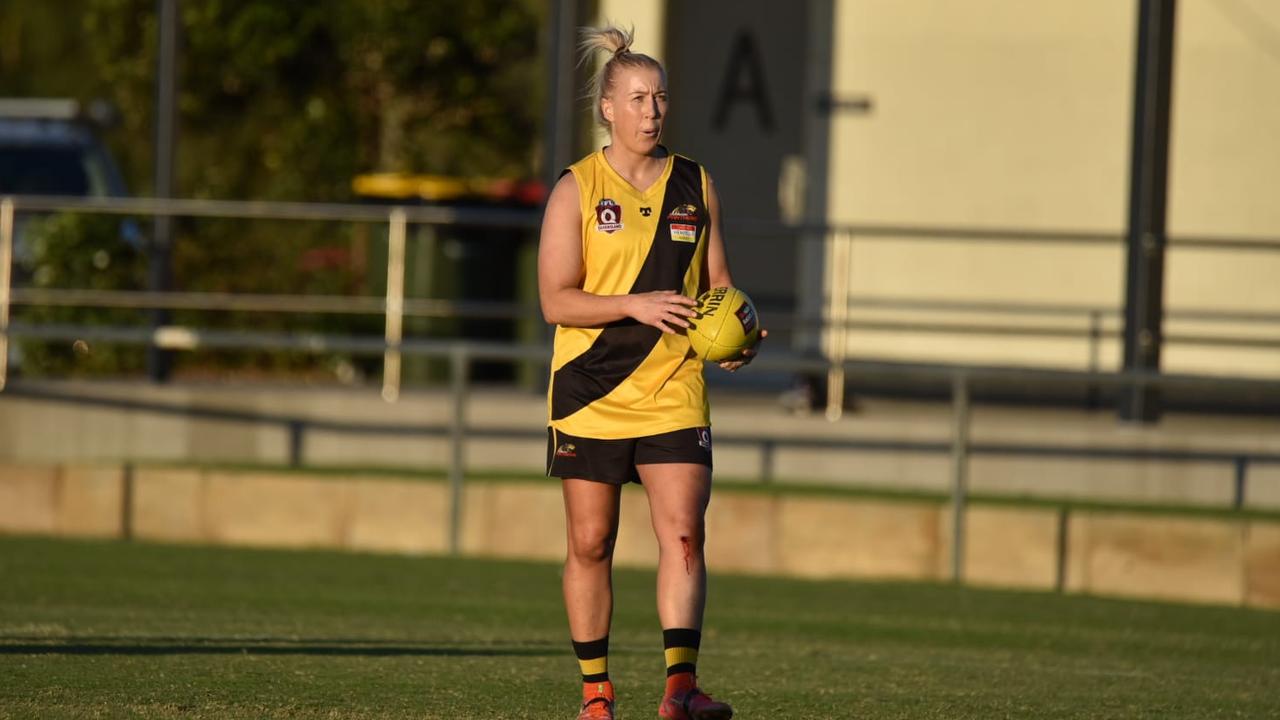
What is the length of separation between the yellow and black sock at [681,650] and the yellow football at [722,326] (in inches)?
27.0

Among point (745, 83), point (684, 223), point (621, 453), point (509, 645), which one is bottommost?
point (509, 645)

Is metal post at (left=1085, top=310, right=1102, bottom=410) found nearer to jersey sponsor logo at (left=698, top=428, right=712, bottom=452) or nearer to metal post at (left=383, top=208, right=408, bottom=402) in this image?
metal post at (left=383, top=208, right=408, bottom=402)

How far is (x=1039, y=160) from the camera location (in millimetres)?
Result: 14547

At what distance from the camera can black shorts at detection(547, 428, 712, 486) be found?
576 cm

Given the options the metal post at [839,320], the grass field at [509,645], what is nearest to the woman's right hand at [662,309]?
the grass field at [509,645]

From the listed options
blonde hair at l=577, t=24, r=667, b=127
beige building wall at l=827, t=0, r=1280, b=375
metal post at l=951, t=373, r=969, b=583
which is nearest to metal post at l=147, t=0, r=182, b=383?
beige building wall at l=827, t=0, r=1280, b=375

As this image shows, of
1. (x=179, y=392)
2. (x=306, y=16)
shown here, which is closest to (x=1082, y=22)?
(x=179, y=392)

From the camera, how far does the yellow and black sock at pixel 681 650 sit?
18.7 ft

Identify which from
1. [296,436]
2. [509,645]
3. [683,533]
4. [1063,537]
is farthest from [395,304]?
[683,533]

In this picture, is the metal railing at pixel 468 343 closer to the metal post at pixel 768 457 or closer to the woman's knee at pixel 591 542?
the metal post at pixel 768 457

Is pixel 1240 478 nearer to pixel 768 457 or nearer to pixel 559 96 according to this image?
pixel 768 457

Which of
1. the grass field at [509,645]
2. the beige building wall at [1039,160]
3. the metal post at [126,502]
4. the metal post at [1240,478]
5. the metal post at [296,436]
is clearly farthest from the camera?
the beige building wall at [1039,160]

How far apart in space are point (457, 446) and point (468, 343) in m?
0.77

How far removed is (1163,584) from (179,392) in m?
5.72
